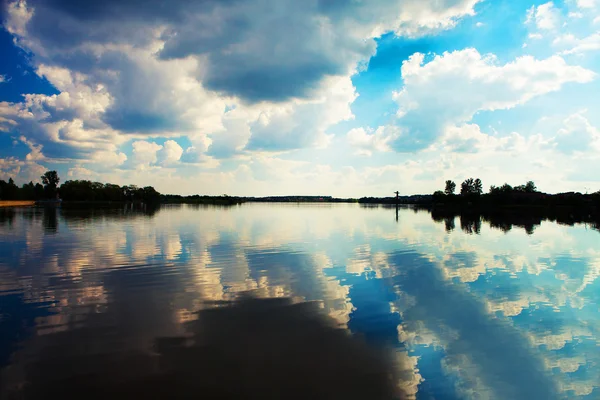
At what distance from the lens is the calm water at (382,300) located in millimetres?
10664

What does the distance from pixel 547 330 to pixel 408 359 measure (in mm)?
7221

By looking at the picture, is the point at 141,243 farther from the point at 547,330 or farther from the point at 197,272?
the point at 547,330

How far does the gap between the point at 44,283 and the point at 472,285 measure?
25.7 metres

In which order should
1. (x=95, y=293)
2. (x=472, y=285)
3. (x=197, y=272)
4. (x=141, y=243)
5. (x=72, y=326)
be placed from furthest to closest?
1. (x=141, y=243)
2. (x=197, y=272)
3. (x=472, y=285)
4. (x=95, y=293)
5. (x=72, y=326)

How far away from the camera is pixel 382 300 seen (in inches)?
679

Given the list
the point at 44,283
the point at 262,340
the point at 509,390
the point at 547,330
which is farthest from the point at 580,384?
the point at 44,283

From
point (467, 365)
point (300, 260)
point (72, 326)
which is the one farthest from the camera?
point (300, 260)

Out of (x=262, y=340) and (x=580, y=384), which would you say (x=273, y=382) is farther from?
(x=580, y=384)

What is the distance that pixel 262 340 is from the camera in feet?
40.1

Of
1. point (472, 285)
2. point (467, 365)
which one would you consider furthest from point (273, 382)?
point (472, 285)

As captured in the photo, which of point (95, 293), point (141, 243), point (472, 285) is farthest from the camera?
point (141, 243)

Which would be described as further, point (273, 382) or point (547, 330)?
point (547, 330)

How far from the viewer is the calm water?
10664 mm

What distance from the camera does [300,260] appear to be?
27500mm
